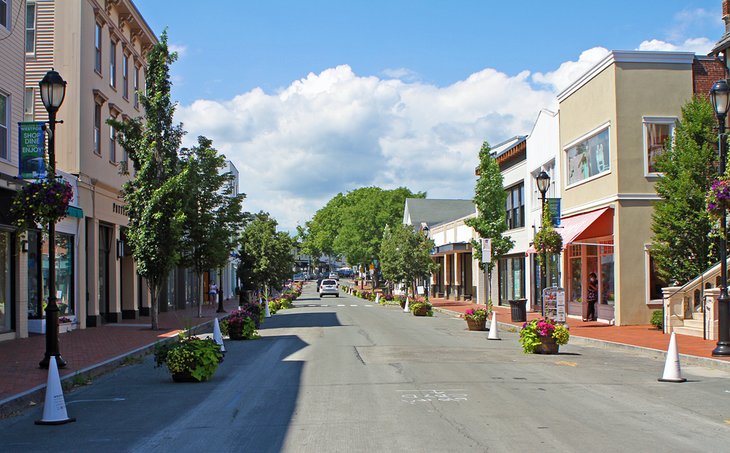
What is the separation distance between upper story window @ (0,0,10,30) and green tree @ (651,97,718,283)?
1901cm

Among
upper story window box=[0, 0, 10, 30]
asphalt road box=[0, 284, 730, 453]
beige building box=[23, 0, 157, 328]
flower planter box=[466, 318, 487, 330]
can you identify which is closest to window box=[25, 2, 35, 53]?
beige building box=[23, 0, 157, 328]

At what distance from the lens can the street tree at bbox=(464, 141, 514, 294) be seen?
32.9m

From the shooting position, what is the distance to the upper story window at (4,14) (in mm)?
19141

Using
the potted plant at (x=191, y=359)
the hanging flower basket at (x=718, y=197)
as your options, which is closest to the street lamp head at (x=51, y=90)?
the potted plant at (x=191, y=359)

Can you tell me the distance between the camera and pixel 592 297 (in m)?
26.5

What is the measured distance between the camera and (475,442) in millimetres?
7613

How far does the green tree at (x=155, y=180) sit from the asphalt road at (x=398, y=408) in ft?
28.6

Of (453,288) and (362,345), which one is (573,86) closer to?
(362,345)

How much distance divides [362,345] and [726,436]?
11.5 meters

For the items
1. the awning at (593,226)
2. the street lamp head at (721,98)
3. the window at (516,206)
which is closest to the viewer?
the street lamp head at (721,98)

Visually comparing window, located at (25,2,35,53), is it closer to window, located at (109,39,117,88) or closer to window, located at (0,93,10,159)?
window, located at (109,39,117,88)

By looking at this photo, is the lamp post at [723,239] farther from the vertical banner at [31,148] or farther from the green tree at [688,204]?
the vertical banner at [31,148]

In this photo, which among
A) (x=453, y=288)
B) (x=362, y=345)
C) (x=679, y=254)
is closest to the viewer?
(x=362, y=345)

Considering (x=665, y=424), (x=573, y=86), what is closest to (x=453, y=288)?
(x=573, y=86)
